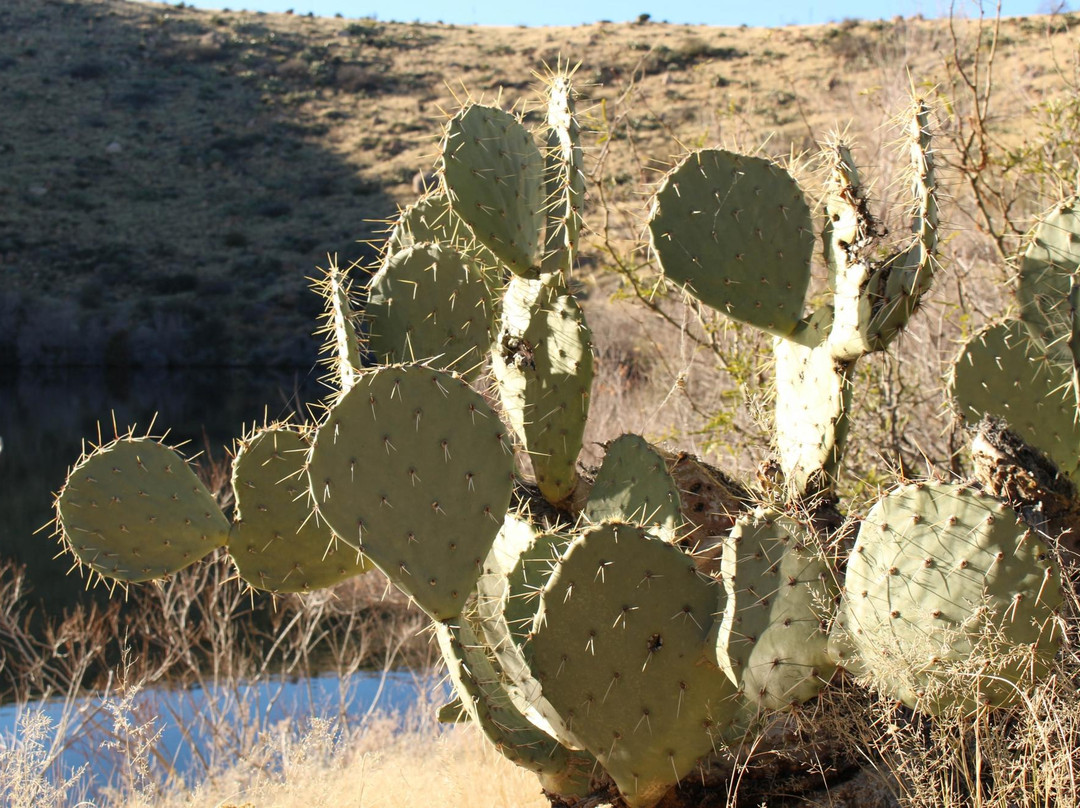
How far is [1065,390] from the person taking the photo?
2889 mm

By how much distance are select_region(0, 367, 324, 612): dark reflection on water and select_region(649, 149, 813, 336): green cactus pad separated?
24.8 ft

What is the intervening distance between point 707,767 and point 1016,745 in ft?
2.16

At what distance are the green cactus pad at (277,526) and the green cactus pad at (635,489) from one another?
0.71 metres

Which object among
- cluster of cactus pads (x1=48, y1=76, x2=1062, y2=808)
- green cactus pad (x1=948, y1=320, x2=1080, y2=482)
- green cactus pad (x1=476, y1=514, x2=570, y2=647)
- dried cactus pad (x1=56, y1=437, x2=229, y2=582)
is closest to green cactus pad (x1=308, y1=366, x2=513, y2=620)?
cluster of cactus pads (x1=48, y1=76, x2=1062, y2=808)

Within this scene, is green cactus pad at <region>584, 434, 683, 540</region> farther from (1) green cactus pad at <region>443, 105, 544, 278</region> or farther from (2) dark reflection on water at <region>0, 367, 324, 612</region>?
(2) dark reflection on water at <region>0, 367, 324, 612</region>

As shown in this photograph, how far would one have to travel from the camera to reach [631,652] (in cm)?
215

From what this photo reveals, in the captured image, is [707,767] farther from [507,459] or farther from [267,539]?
[267,539]

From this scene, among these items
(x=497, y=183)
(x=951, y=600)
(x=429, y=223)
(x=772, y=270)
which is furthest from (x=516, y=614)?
(x=429, y=223)

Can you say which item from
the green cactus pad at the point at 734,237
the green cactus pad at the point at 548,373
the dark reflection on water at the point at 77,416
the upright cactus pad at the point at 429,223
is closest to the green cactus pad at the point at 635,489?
the green cactus pad at the point at 548,373

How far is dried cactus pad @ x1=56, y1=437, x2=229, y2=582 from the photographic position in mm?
2928

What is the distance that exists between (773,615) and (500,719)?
0.74 m

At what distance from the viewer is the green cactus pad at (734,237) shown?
9.11 ft

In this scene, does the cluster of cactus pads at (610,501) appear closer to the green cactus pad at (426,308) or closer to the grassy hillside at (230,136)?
the green cactus pad at (426,308)

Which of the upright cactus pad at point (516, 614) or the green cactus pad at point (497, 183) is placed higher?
the green cactus pad at point (497, 183)
